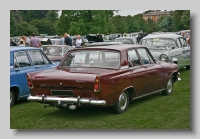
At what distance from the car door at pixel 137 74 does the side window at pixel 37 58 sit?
8.08 ft

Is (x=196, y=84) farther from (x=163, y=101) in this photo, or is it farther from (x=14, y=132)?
(x=14, y=132)

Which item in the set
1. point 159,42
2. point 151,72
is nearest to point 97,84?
point 151,72

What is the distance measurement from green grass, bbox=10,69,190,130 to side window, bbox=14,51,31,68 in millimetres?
861

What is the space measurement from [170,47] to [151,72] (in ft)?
17.4

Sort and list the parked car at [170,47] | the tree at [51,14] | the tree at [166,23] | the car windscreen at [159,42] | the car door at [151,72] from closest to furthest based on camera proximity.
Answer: the tree at [51,14] < the car door at [151,72] < the tree at [166,23] < the parked car at [170,47] < the car windscreen at [159,42]

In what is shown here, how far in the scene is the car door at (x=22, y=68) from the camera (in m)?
8.65

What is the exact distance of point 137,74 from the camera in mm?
8070

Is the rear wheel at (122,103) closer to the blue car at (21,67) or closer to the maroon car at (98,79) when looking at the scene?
the maroon car at (98,79)

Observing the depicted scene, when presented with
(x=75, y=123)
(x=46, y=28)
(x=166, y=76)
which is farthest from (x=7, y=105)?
(x=46, y=28)

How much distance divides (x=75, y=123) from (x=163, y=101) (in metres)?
2.65

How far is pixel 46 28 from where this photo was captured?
13547 mm

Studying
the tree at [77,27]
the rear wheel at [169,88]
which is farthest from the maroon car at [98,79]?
the tree at [77,27]

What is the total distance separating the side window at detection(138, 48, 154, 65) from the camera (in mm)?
8670

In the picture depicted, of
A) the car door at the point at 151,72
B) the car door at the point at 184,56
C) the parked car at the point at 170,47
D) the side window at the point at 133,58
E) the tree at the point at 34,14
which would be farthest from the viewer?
the car door at the point at 184,56
